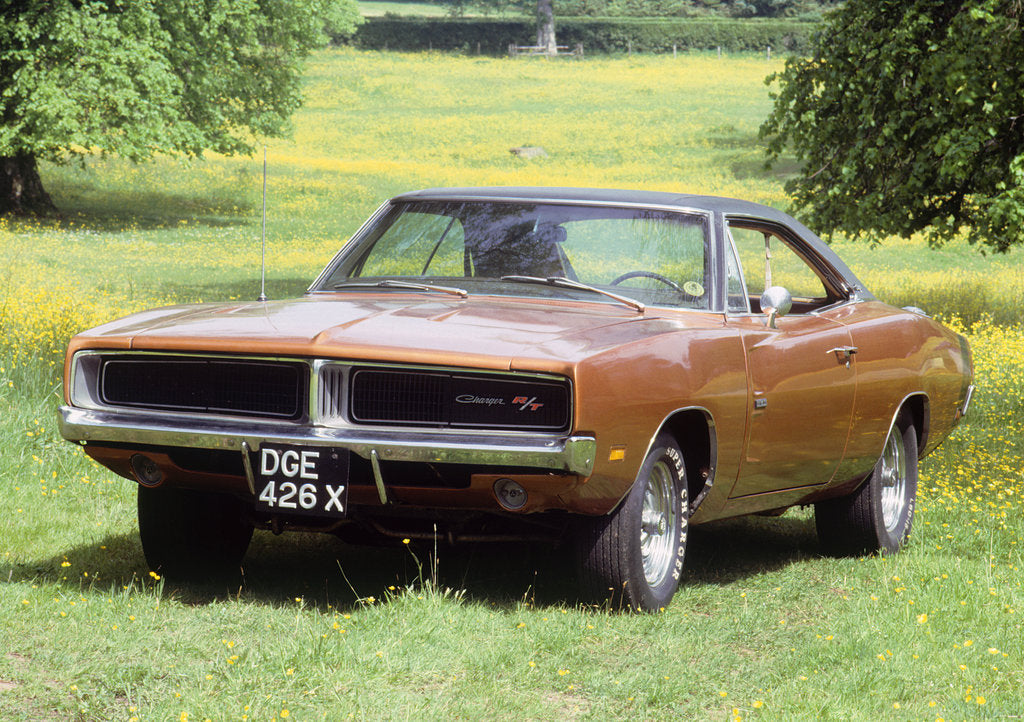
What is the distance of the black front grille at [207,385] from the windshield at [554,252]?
119cm

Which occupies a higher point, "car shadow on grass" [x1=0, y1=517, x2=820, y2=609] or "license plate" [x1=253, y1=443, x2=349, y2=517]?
"license plate" [x1=253, y1=443, x2=349, y2=517]

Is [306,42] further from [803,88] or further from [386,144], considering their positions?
[803,88]

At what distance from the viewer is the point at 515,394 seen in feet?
14.3

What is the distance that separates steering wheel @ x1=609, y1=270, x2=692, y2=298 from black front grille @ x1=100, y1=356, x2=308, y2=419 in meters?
1.56

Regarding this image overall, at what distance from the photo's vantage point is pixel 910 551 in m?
6.45

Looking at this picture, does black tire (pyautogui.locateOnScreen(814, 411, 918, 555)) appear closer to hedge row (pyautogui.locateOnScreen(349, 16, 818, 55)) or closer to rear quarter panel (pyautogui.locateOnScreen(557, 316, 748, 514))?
rear quarter panel (pyautogui.locateOnScreen(557, 316, 748, 514))

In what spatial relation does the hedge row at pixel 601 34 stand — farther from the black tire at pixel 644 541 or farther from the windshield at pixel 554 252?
the black tire at pixel 644 541

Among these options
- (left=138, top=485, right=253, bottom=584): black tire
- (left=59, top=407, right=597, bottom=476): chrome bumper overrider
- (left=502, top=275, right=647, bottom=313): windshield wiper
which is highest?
(left=502, top=275, right=647, bottom=313): windshield wiper

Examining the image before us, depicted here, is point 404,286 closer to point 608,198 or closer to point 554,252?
point 554,252

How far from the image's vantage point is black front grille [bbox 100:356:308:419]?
4.52 m

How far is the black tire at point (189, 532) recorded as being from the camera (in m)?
5.18

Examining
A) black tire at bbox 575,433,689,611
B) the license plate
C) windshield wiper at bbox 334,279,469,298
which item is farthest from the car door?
the license plate

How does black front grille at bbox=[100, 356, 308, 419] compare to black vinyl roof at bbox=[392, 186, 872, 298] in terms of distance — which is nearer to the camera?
black front grille at bbox=[100, 356, 308, 419]

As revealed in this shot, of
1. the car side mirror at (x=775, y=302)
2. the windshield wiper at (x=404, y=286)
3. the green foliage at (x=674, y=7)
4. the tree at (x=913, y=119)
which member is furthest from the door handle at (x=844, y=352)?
the green foliage at (x=674, y=7)
